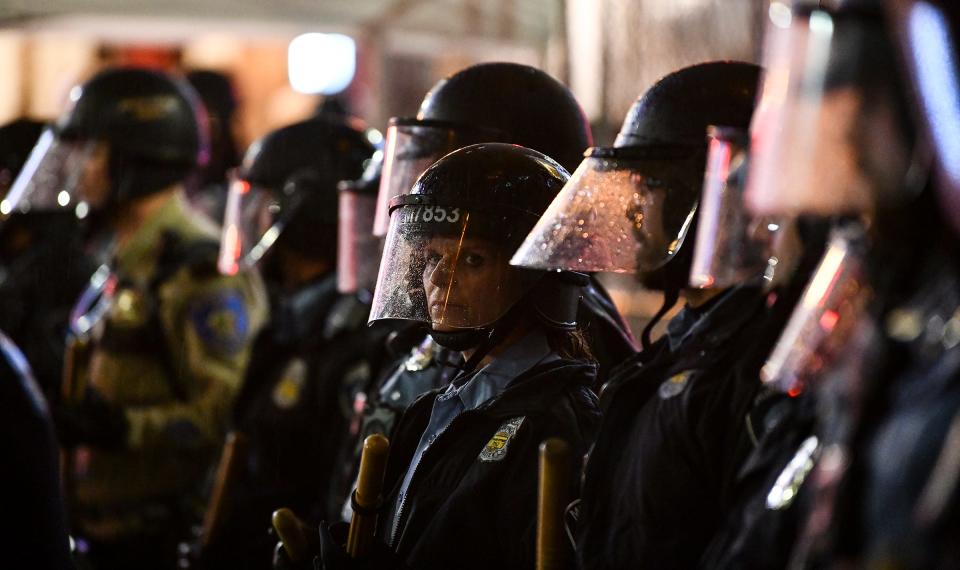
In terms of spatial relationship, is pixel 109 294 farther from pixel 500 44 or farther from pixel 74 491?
pixel 500 44

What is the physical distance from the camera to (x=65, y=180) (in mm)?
6754

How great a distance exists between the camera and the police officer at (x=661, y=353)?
2.96m

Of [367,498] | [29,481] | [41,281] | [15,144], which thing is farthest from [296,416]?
[15,144]

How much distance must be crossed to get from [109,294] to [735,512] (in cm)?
407

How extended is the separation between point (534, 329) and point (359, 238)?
166cm

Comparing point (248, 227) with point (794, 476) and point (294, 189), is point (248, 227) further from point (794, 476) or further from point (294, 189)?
point (794, 476)

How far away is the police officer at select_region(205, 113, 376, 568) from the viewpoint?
16.4 feet

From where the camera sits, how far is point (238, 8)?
37.4 ft

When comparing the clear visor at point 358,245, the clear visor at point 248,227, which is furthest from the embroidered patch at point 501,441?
the clear visor at point 248,227

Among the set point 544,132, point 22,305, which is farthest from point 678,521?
point 22,305

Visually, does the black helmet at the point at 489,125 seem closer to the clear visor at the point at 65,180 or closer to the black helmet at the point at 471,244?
the black helmet at the point at 471,244

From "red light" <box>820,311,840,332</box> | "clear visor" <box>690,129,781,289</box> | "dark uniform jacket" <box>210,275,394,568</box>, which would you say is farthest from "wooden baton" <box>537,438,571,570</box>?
"dark uniform jacket" <box>210,275,394,568</box>

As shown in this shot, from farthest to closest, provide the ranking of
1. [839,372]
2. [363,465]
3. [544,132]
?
[544,132] < [363,465] < [839,372]

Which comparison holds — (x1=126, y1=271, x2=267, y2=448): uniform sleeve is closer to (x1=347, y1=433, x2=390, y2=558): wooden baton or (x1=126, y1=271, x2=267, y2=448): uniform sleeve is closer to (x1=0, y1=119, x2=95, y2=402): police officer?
(x1=0, y1=119, x2=95, y2=402): police officer
